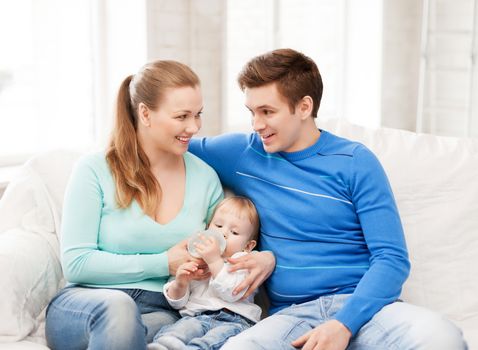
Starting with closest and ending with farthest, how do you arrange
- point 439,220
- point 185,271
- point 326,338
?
point 326,338 → point 185,271 → point 439,220

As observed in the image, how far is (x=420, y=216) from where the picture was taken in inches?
82.2

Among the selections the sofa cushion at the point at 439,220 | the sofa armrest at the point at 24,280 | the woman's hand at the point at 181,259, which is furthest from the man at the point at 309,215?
the sofa armrest at the point at 24,280

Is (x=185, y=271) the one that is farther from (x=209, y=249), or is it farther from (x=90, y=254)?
(x=90, y=254)

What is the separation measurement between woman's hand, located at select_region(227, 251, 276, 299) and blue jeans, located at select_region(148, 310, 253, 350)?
7 cm

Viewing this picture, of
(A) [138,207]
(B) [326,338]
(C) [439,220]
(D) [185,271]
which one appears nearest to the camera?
(B) [326,338]

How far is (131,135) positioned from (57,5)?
52.6 inches

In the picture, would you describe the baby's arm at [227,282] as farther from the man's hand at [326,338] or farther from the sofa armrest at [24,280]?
the sofa armrest at [24,280]

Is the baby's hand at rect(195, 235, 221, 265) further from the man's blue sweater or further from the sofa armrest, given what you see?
the sofa armrest

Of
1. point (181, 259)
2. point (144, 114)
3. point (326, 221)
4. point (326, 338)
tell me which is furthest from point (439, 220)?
point (144, 114)

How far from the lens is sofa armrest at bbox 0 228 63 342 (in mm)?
1752

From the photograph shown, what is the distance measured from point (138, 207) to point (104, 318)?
0.35 m

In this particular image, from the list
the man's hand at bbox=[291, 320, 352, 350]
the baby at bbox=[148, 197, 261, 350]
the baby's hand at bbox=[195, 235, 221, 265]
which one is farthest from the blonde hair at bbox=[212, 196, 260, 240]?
the man's hand at bbox=[291, 320, 352, 350]

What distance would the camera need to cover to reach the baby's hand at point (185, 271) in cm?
182

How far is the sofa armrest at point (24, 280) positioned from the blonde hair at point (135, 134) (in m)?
0.26
